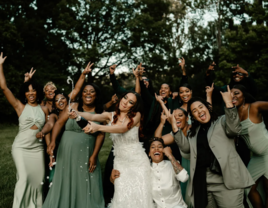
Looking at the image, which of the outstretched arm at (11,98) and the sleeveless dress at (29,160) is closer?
the sleeveless dress at (29,160)

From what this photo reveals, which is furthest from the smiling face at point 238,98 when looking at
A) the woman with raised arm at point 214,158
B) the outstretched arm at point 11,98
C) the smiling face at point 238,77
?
the outstretched arm at point 11,98

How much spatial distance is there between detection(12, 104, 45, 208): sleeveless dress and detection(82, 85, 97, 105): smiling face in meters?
0.94

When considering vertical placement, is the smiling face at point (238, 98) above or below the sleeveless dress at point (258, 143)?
above

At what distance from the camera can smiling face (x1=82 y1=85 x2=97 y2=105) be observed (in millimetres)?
4629

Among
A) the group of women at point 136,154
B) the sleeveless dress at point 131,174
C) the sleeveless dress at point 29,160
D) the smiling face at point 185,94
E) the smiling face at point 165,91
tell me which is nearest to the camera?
the group of women at point 136,154

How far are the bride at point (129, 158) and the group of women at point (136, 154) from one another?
1 centimetres

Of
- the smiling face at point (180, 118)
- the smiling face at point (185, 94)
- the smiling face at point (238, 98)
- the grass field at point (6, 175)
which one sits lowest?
the grass field at point (6, 175)

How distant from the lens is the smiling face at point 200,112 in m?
3.91

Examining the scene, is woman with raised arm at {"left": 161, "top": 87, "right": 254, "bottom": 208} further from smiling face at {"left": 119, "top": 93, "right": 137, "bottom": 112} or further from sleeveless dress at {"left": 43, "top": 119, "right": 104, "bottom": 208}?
sleeveless dress at {"left": 43, "top": 119, "right": 104, "bottom": 208}

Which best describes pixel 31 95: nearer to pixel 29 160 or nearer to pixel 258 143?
pixel 29 160

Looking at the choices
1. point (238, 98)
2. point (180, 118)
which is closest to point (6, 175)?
point (180, 118)

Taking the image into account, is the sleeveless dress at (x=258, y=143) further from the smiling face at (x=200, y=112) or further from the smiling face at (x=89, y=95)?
the smiling face at (x=89, y=95)

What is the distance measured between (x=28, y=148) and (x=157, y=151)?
7.47ft

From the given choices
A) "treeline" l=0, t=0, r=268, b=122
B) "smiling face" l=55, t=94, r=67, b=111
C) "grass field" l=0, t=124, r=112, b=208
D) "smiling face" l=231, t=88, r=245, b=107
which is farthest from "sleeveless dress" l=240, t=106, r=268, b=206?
"treeline" l=0, t=0, r=268, b=122
